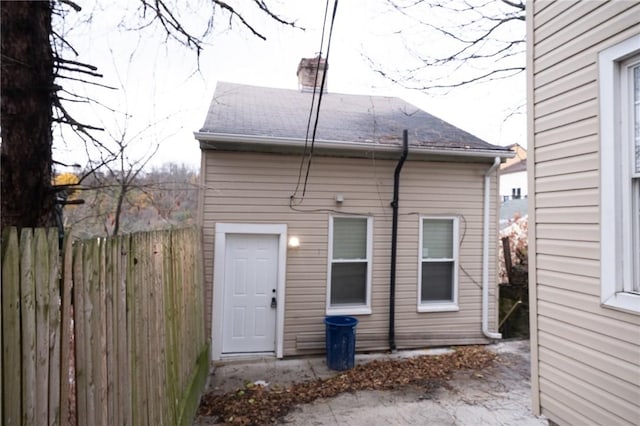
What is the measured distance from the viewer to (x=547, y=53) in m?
3.31

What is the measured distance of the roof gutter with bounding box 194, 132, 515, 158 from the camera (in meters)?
5.67

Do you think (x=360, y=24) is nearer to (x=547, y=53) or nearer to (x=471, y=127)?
(x=547, y=53)

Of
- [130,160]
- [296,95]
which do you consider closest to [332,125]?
[296,95]

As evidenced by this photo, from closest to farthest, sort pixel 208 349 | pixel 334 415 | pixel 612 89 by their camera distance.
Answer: pixel 612 89, pixel 334 415, pixel 208 349

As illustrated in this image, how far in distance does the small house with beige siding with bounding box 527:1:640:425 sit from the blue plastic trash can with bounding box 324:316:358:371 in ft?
8.97

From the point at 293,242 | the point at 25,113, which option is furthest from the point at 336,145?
the point at 25,113

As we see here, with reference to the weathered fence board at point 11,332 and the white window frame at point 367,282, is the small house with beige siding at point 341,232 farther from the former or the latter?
the weathered fence board at point 11,332

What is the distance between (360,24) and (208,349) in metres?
5.61

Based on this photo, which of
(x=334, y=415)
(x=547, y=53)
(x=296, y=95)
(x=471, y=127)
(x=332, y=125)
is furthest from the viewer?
(x=296, y=95)

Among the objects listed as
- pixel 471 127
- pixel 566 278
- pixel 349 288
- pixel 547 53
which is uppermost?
pixel 471 127

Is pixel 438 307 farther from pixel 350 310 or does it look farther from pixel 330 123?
pixel 330 123

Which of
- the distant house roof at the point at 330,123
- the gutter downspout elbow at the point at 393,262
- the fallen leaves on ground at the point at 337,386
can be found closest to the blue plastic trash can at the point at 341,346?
the fallen leaves on ground at the point at 337,386

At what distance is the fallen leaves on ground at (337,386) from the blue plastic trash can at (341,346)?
16cm

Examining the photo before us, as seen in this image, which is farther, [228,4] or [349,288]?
[349,288]
